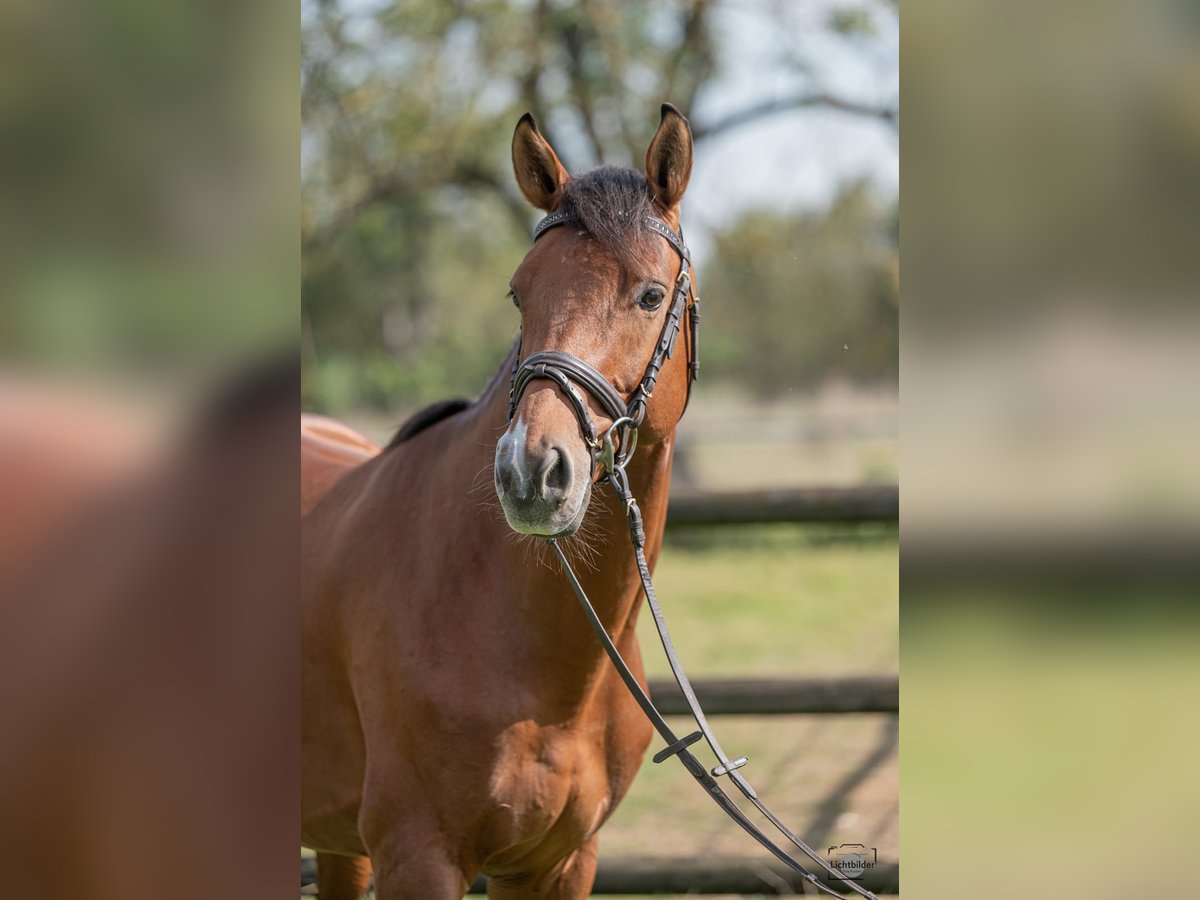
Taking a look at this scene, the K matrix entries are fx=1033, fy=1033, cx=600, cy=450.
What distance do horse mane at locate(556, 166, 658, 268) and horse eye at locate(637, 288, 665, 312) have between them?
65 mm

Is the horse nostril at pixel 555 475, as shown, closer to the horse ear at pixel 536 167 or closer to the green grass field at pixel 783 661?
the horse ear at pixel 536 167

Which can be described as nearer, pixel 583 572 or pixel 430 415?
pixel 583 572

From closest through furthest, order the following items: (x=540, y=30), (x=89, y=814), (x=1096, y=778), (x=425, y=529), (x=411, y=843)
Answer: (x=89, y=814) → (x=1096, y=778) → (x=411, y=843) → (x=425, y=529) → (x=540, y=30)

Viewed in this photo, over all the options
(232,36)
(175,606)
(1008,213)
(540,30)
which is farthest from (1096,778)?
(540,30)

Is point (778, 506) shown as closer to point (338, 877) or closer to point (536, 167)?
point (338, 877)

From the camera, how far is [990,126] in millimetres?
806

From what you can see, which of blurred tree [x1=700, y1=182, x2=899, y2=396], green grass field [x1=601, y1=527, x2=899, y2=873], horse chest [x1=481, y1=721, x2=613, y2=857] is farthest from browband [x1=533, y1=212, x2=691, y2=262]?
blurred tree [x1=700, y1=182, x2=899, y2=396]

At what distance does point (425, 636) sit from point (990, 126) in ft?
5.19

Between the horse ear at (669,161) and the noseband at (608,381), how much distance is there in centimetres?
8

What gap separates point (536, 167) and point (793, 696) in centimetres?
232

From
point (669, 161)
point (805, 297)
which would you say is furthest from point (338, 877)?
point (805, 297)

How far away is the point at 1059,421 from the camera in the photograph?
0.79 m

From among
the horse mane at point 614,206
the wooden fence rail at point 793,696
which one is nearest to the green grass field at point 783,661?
the wooden fence rail at point 793,696

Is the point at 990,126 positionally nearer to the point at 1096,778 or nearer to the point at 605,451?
the point at 1096,778
